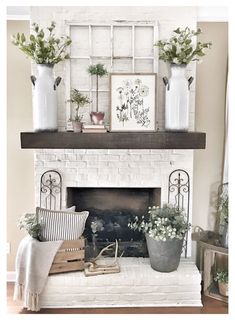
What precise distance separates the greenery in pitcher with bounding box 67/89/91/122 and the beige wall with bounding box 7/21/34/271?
1.45ft

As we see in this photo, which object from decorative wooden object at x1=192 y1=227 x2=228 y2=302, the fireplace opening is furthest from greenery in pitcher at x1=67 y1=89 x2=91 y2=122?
decorative wooden object at x1=192 y1=227 x2=228 y2=302

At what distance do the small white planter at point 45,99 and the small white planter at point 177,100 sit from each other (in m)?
0.78

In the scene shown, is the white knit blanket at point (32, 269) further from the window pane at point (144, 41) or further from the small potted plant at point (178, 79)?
the window pane at point (144, 41)

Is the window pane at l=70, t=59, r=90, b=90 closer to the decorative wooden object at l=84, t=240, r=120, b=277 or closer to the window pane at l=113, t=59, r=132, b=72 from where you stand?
the window pane at l=113, t=59, r=132, b=72

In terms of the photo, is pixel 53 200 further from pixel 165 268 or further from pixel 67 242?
pixel 165 268

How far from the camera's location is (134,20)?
2912 millimetres

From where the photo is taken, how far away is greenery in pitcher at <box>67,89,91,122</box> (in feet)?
9.41

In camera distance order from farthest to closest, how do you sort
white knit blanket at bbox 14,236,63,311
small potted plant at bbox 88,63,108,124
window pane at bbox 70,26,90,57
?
window pane at bbox 70,26,90,57 < small potted plant at bbox 88,63,108,124 < white knit blanket at bbox 14,236,63,311

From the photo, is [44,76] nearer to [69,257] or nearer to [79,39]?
[79,39]

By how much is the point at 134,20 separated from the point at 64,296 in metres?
1.99

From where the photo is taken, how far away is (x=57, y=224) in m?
2.71

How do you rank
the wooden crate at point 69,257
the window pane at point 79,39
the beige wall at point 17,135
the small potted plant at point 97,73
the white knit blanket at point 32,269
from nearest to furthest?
the white knit blanket at point 32,269 → the wooden crate at point 69,257 → the small potted plant at point 97,73 → the window pane at point 79,39 → the beige wall at point 17,135

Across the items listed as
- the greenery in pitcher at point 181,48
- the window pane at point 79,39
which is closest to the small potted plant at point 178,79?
the greenery in pitcher at point 181,48

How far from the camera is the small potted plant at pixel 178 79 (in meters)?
2.76
